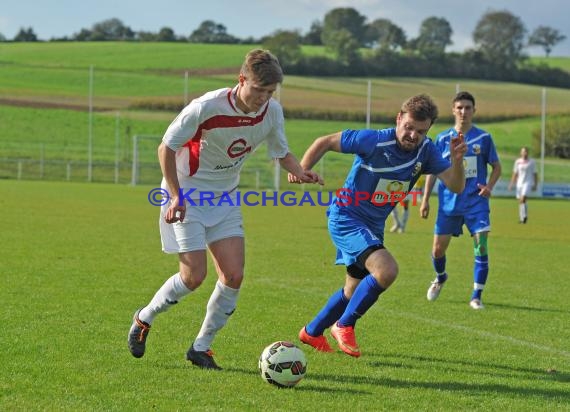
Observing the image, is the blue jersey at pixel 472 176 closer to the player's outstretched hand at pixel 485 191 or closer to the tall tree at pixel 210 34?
the player's outstretched hand at pixel 485 191

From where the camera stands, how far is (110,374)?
17.9ft

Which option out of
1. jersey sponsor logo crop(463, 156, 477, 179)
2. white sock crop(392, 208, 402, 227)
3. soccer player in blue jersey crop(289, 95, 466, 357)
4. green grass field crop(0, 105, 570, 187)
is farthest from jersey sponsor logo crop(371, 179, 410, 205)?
green grass field crop(0, 105, 570, 187)

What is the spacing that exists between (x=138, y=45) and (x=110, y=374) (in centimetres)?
7509

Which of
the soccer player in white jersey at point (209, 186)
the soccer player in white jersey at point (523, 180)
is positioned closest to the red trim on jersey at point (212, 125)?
the soccer player in white jersey at point (209, 186)

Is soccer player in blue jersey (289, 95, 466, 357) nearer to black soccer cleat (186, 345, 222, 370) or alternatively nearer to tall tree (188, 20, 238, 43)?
black soccer cleat (186, 345, 222, 370)

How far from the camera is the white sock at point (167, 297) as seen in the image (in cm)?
582

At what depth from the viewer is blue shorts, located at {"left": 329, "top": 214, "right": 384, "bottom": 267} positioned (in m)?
6.24

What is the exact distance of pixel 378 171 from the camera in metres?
6.37

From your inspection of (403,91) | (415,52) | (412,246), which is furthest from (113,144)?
(412,246)

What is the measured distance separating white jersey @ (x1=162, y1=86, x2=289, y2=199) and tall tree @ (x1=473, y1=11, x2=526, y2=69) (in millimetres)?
49562

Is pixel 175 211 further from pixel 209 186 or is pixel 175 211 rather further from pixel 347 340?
pixel 347 340

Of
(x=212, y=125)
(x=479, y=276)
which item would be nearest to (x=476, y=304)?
(x=479, y=276)

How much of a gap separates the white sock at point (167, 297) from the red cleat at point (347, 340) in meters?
1.13

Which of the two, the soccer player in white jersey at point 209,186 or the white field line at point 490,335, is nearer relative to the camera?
the soccer player in white jersey at point 209,186
